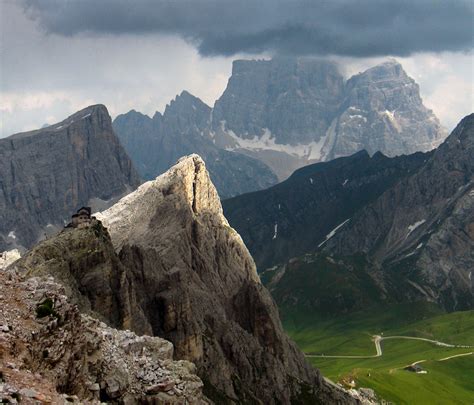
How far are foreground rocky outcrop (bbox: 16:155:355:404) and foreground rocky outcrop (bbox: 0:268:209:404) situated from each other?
38.4 m

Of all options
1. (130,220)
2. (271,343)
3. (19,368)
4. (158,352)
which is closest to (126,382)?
(158,352)

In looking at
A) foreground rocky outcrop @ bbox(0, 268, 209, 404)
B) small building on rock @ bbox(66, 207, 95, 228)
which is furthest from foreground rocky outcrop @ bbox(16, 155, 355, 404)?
foreground rocky outcrop @ bbox(0, 268, 209, 404)

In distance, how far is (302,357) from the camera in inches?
6939

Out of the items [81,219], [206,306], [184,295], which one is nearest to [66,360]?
[184,295]

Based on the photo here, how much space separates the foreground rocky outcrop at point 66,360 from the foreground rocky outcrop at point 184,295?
38369mm

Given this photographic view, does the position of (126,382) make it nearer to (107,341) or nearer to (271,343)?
(107,341)

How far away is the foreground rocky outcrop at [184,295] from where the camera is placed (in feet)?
371

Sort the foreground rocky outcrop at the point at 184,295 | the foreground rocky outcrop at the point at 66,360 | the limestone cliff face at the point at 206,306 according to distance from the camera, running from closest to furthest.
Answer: the foreground rocky outcrop at the point at 66,360 < the foreground rocky outcrop at the point at 184,295 < the limestone cliff face at the point at 206,306

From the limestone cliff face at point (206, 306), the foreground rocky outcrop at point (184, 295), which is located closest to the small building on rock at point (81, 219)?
the foreground rocky outcrop at point (184, 295)

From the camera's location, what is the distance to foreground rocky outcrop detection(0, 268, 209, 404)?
131 feet

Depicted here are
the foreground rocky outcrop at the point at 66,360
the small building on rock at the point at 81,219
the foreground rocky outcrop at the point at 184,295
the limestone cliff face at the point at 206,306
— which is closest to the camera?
the foreground rocky outcrop at the point at 66,360

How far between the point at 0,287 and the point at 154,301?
3510 inches

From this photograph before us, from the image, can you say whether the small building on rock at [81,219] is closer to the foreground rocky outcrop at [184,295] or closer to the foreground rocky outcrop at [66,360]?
the foreground rocky outcrop at [184,295]

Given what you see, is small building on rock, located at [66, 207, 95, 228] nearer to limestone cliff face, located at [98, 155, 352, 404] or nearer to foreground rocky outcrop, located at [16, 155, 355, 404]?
foreground rocky outcrop, located at [16, 155, 355, 404]
